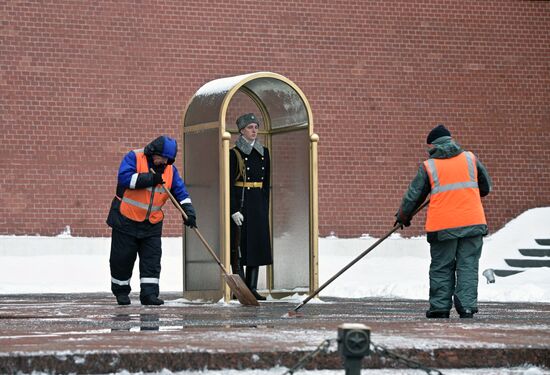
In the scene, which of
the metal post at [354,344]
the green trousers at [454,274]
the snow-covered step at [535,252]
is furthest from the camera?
the snow-covered step at [535,252]

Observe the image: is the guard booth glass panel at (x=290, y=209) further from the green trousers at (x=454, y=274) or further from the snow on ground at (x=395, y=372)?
the snow on ground at (x=395, y=372)

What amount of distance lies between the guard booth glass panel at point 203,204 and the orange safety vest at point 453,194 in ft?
10.5

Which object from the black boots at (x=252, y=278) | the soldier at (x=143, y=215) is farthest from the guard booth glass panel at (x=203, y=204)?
the soldier at (x=143, y=215)

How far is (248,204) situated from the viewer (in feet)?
42.3

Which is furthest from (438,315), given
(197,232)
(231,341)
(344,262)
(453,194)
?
(344,262)

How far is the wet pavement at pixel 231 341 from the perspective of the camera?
225 inches

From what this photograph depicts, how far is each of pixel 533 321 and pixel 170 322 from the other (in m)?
2.49

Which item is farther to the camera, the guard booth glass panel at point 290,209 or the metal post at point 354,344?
the guard booth glass panel at point 290,209

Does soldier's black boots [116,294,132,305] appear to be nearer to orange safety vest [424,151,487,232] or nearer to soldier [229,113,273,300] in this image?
soldier [229,113,273,300]

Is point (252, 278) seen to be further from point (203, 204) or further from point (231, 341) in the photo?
point (231, 341)

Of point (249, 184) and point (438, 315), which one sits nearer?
point (438, 315)

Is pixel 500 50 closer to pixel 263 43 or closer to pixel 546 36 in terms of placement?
pixel 546 36

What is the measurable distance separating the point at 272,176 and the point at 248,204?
3.80ft

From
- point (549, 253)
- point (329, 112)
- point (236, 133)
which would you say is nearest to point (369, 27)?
point (329, 112)
